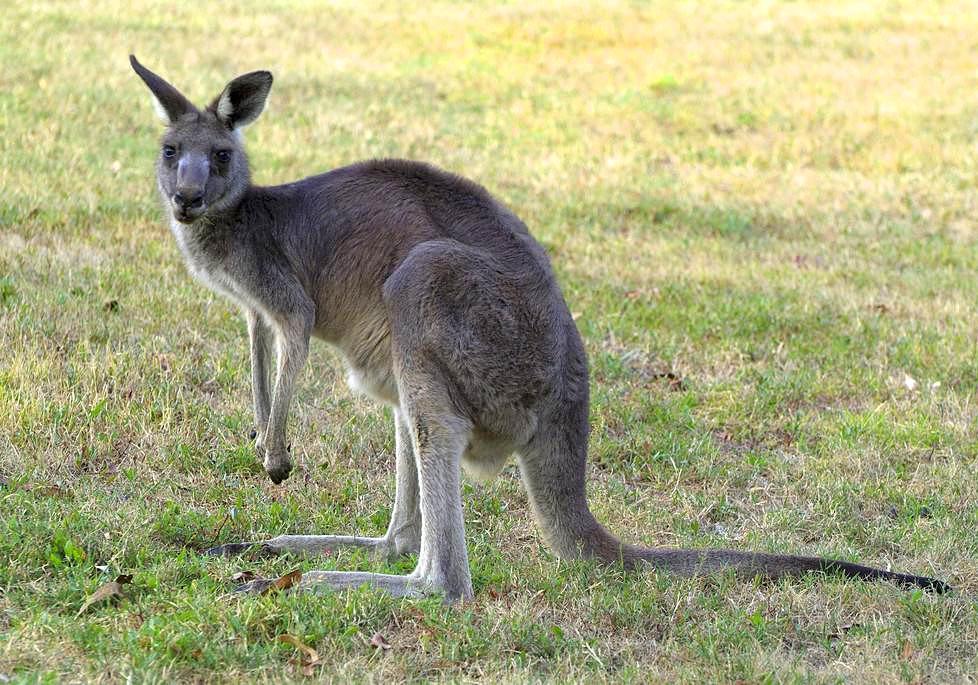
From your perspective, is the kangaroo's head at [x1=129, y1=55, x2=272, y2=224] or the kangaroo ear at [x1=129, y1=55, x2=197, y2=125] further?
the kangaroo ear at [x1=129, y1=55, x2=197, y2=125]

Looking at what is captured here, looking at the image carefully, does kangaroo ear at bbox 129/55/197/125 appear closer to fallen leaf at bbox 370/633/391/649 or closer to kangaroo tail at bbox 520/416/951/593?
kangaroo tail at bbox 520/416/951/593

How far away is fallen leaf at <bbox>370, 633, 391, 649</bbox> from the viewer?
375 cm

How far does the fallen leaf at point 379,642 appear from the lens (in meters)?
3.75

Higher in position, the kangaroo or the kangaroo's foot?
the kangaroo

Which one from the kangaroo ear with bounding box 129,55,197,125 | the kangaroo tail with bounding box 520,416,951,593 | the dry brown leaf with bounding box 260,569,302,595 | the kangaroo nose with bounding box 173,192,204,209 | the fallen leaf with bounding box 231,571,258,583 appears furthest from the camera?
the kangaroo ear with bounding box 129,55,197,125

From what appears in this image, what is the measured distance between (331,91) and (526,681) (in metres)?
11.4

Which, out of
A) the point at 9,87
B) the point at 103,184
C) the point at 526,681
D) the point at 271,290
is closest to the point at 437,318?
the point at 271,290

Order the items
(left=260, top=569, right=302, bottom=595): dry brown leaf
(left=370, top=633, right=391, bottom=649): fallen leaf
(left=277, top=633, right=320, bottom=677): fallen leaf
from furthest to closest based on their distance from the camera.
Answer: (left=260, top=569, right=302, bottom=595): dry brown leaf → (left=370, top=633, right=391, bottom=649): fallen leaf → (left=277, top=633, right=320, bottom=677): fallen leaf

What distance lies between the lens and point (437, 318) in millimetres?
4242

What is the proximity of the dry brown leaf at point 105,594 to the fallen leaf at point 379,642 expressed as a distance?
0.86 m

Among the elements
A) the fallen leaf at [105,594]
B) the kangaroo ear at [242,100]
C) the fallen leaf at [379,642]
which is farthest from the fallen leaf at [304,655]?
the kangaroo ear at [242,100]

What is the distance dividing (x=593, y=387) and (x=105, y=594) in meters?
3.19

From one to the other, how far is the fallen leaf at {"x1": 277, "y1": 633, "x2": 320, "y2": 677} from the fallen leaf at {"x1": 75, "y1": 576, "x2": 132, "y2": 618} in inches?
24.8

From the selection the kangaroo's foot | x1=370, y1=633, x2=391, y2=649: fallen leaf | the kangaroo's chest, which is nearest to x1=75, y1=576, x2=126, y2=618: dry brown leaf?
the kangaroo's foot
